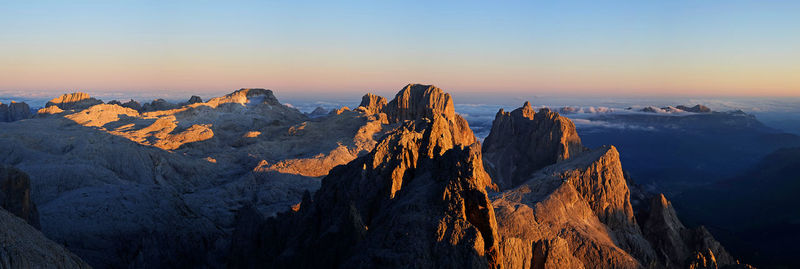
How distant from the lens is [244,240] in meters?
27.3

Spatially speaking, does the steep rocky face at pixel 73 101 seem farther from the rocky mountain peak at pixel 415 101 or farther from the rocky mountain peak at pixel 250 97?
the rocky mountain peak at pixel 415 101

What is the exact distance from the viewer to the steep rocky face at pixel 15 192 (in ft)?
69.5

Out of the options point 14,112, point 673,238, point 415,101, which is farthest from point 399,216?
point 14,112

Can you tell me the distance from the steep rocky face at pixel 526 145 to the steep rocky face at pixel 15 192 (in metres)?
86.2

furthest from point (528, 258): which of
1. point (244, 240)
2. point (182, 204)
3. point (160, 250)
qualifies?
point (182, 204)

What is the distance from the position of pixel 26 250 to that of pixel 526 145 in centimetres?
10715

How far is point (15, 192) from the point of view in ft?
71.8

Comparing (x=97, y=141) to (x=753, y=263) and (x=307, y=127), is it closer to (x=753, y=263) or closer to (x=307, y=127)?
(x=307, y=127)

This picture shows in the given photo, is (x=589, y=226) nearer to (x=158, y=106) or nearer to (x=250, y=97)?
(x=250, y=97)

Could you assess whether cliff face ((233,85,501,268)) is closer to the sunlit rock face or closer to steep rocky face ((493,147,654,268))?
steep rocky face ((493,147,654,268))

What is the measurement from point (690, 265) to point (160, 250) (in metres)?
35.2

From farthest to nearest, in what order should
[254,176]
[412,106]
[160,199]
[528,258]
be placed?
[412,106]
[254,176]
[160,199]
[528,258]

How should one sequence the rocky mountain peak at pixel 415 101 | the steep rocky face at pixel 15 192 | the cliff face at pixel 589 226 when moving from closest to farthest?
the steep rocky face at pixel 15 192, the cliff face at pixel 589 226, the rocky mountain peak at pixel 415 101

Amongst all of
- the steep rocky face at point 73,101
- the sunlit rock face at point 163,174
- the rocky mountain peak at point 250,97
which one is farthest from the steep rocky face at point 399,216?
the steep rocky face at point 73,101
